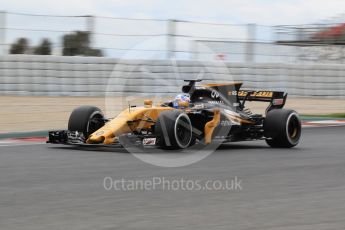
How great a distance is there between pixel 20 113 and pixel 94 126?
17.5ft

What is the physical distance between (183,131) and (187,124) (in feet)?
0.46

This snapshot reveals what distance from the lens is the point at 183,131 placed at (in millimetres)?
9375

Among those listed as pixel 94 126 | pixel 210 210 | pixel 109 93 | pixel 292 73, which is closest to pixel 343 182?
pixel 210 210

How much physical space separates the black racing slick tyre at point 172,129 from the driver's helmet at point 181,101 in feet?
1.94

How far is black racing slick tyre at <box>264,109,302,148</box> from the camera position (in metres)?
A: 10.2

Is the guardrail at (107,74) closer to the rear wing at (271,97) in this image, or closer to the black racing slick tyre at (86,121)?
the rear wing at (271,97)

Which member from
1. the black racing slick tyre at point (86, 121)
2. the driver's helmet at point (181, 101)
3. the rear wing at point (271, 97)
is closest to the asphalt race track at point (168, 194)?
the black racing slick tyre at point (86, 121)

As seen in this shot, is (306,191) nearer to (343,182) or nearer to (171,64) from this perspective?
(343,182)

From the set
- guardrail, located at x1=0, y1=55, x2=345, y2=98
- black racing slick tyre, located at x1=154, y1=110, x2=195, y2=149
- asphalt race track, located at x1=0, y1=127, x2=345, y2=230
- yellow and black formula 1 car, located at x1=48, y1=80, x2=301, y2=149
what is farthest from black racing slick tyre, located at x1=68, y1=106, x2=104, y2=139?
guardrail, located at x1=0, y1=55, x2=345, y2=98

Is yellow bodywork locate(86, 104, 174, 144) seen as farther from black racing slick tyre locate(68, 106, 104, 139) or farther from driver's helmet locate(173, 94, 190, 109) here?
black racing slick tyre locate(68, 106, 104, 139)

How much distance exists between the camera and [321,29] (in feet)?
109

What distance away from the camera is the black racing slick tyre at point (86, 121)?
390 inches

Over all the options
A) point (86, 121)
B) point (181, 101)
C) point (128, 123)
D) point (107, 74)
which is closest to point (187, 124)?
point (181, 101)

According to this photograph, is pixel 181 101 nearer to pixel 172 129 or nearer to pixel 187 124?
pixel 187 124
